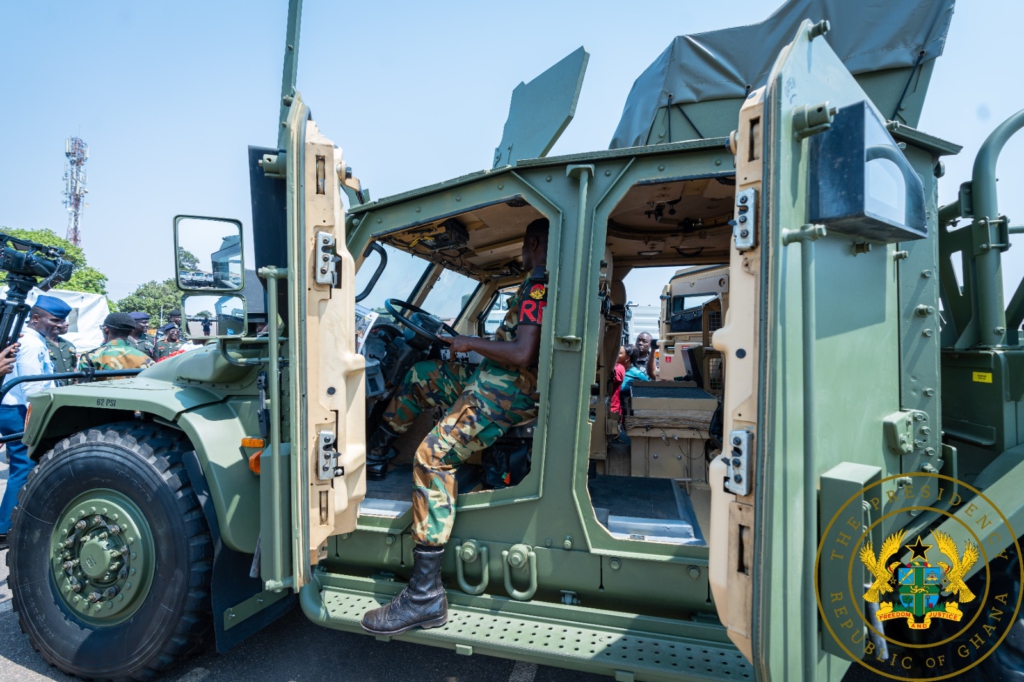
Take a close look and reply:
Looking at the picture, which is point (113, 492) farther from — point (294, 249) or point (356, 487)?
point (294, 249)

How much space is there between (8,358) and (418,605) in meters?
3.98

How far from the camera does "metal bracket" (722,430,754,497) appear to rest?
1.44 meters

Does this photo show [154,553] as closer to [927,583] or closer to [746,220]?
[746,220]

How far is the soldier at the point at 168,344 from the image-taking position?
785 cm

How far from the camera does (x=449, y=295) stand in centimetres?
380

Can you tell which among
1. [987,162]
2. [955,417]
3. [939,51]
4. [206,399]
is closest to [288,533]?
[206,399]

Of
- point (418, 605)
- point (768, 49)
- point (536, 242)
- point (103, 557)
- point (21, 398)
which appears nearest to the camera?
point (418, 605)

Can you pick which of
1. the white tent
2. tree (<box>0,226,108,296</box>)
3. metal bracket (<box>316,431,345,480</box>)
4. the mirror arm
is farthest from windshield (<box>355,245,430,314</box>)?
tree (<box>0,226,108,296</box>)

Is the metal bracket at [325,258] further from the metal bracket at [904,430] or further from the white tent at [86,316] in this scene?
the white tent at [86,316]

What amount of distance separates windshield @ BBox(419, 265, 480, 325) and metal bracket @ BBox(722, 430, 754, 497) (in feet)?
7.88

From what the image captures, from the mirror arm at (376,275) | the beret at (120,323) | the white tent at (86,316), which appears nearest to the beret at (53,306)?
the beret at (120,323)

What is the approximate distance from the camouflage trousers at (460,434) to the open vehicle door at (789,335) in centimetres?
107

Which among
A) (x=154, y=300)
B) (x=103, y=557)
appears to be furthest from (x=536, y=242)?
(x=154, y=300)

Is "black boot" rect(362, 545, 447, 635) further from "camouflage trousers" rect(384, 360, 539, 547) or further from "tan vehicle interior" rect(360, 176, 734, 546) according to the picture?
"tan vehicle interior" rect(360, 176, 734, 546)
